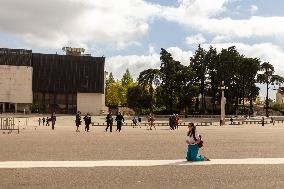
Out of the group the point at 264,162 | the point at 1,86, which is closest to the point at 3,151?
the point at 264,162

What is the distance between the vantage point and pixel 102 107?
4262 inches

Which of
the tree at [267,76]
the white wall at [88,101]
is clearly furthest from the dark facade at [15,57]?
the tree at [267,76]

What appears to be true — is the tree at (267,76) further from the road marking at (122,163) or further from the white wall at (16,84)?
the road marking at (122,163)

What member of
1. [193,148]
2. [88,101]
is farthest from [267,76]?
[193,148]

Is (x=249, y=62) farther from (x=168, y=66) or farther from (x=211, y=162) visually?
(x=211, y=162)

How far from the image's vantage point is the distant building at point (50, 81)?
333ft

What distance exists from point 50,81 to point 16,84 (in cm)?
706

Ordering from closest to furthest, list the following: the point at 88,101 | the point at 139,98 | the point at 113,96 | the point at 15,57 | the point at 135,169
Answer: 1. the point at 135,169
2. the point at 139,98
3. the point at 15,57
4. the point at 88,101
5. the point at 113,96

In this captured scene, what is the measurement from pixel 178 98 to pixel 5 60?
122 feet

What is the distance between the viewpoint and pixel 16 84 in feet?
336

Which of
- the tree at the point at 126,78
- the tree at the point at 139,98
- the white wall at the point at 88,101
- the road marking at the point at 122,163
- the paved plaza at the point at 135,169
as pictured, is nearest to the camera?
the paved plaza at the point at 135,169

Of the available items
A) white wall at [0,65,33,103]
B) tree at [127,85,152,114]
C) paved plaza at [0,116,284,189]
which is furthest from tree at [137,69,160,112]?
paved plaza at [0,116,284,189]

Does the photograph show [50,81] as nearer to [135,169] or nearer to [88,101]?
[88,101]

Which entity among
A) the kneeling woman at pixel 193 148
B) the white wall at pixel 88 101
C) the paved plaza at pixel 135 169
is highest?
the white wall at pixel 88 101
